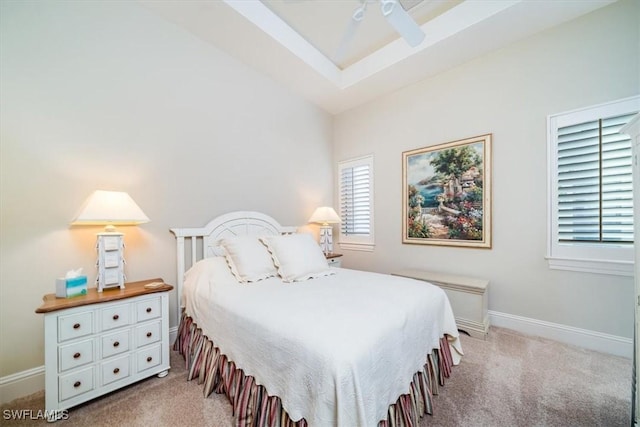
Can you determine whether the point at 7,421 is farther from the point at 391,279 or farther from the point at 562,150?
the point at 562,150

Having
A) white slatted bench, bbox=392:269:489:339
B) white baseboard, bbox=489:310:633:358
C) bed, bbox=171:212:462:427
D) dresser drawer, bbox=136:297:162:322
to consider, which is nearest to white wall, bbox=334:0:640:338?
white baseboard, bbox=489:310:633:358

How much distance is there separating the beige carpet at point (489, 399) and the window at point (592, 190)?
0.83m

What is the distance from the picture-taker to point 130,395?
171cm

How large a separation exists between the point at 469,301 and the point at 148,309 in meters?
2.89

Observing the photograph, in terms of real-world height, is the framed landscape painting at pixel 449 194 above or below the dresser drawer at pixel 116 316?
above

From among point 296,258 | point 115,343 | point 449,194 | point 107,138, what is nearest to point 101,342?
point 115,343

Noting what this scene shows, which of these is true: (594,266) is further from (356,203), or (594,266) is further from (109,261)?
(109,261)

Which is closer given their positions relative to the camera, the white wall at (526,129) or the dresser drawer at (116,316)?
the dresser drawer at (116,316)

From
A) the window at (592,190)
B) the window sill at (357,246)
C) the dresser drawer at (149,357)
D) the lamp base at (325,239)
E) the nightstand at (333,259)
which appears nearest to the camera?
the dresser drawer at (149,357)

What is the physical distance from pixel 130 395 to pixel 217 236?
1.41m

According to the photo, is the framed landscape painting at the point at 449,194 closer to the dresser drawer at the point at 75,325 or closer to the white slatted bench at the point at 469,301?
the white slatted bench at the point at 469,301

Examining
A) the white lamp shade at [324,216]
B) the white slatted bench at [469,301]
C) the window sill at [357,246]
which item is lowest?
the white slatted bench at [469,301]

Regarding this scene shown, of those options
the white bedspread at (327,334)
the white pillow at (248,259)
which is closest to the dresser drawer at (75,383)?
the white bedspread at (327,334)

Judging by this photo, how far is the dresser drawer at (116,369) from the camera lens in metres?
1.67
